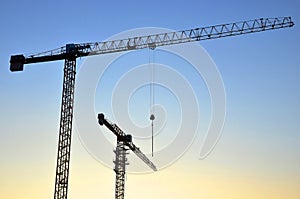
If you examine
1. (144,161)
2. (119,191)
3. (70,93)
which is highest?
(70,93)

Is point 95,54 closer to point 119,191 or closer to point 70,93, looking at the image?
point 70,93

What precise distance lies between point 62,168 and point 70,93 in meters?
11.6

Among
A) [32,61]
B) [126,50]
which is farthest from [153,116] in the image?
[32,61]

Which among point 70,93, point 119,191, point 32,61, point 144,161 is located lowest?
Result: point 119,191

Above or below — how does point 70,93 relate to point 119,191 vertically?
above

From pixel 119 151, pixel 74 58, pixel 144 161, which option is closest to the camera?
pixel 74 58

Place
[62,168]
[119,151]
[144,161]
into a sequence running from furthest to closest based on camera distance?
[144,161] → [119,151] → [62,168]

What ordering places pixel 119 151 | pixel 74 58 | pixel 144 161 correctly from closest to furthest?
pixel 74 58 < pixel 119 151 < pixel 144 161

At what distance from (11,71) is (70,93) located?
9572 millimetres

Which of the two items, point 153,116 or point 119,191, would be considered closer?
point 153,116

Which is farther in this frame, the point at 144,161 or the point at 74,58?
the point at 144,161

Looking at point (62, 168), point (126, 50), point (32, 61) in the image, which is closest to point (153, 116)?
point (126, 50)

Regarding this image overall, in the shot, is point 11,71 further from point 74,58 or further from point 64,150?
point 64,150

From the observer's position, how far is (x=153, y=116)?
71562 mm
